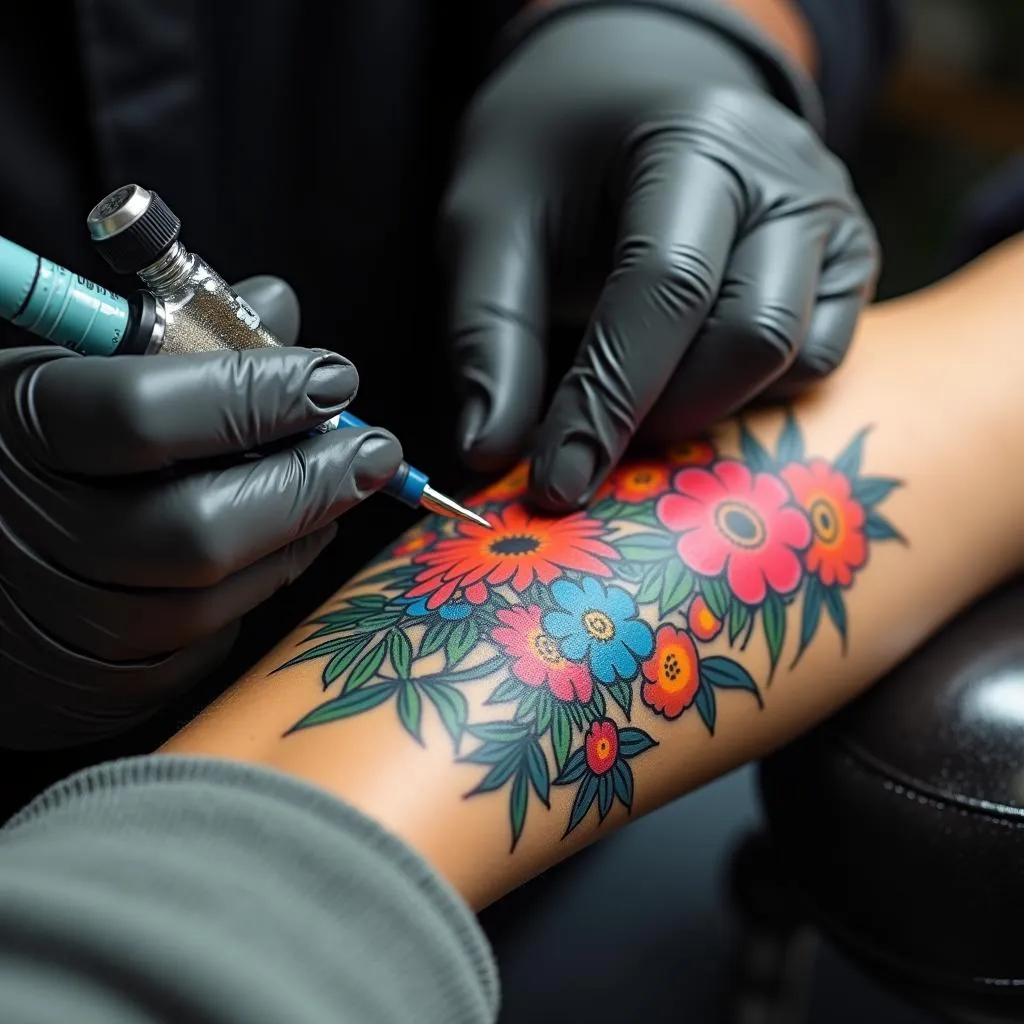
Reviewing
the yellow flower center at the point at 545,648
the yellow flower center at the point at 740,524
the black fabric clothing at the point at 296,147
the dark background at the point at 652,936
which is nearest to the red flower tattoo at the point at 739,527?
the yellow flower center at the point at 740,524

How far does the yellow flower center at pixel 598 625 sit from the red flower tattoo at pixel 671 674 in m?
0.03

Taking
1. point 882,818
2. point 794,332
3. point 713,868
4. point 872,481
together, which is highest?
point 794,332

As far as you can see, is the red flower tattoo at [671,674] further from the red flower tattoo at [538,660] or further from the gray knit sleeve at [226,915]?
the gray knit sleeve at [226,915]

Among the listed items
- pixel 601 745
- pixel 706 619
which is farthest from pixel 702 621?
pixel 601 745

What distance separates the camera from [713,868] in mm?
1362

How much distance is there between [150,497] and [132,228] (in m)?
0.14

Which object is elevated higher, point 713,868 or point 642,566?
point 642,566

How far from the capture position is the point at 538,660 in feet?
2.15

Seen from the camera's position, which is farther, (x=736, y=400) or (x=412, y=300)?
(x=412, y=300)

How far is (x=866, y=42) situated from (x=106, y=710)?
122 cm

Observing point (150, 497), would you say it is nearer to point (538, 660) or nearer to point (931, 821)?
point (538, 660)

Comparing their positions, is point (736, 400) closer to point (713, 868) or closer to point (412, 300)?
point (412, 300)

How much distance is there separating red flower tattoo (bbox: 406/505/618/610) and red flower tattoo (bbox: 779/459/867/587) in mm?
146

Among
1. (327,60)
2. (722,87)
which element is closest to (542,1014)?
(722,87)
